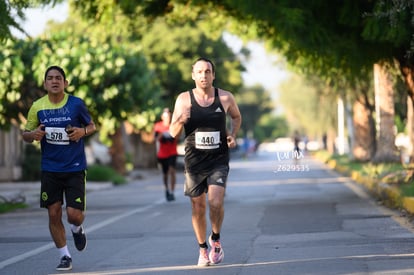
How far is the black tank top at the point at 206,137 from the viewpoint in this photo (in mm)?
9688

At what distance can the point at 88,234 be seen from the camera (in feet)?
45.2

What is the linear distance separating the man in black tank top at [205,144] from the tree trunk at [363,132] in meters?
28.1

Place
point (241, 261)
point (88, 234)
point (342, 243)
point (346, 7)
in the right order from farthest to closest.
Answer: point (346, 7)
point (88, 234)
point (342, 243)
point (241, 261)

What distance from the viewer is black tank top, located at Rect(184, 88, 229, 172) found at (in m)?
9.69

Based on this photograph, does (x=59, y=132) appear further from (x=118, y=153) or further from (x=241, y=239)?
(x=118, y=153)

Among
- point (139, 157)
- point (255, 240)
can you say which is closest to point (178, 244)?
point (255, 240)

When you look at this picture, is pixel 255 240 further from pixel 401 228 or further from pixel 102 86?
pixel 102 86

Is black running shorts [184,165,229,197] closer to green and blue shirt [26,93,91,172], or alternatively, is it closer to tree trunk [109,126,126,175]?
green and blue shirt [26,93,91,172]

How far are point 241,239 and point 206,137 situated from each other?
9.12ft

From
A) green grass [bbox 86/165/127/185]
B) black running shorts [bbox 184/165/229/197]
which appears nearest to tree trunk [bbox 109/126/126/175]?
green grass [bbox 86/165/127/185]

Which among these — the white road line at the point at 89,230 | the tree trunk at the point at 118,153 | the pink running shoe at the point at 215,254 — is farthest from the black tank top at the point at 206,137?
the tree trunk at the point at 118,153

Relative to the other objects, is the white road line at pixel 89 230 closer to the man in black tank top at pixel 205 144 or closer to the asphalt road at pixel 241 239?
the asphalt road at pixel 241 239

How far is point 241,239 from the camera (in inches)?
478

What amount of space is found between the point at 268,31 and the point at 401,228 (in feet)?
32.1
